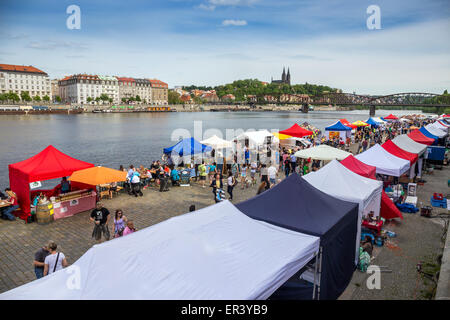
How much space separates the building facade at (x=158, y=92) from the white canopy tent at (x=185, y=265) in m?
197

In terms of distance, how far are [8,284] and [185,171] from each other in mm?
10245

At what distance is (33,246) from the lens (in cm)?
875

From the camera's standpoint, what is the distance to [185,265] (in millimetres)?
4199

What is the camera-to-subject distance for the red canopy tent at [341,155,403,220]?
10634mm

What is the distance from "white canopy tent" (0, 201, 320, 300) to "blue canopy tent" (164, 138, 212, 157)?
518 inches

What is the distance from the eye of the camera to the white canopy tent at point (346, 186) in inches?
323

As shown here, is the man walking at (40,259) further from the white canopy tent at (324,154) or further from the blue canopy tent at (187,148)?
the white canopy tent at (324,154)

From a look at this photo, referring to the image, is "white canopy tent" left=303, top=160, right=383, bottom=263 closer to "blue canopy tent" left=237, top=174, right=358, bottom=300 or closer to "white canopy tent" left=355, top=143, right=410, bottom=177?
"blue canopy tent" left=237, top=174, right=358, bottom=300

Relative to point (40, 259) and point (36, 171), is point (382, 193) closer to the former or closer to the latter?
point (40, 259)

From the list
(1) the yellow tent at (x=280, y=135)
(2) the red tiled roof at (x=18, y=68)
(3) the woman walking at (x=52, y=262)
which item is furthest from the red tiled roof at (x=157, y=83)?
(3) the woman walking at (x=52, y=262)

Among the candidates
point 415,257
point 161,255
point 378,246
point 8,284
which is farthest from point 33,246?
point 415,257

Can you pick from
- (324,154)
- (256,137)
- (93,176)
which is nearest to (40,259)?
(93,176)

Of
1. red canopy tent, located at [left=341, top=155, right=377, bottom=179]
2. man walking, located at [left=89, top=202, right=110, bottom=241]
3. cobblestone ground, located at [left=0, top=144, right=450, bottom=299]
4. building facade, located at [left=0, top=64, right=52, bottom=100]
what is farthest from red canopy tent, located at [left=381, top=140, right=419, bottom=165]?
building facade, located at [left=0, top=64, right=52, bottom=100]
